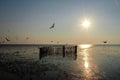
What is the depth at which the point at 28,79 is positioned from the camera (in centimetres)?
2069

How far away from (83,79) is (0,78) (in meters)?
9.40

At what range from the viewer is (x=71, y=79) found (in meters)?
22.1

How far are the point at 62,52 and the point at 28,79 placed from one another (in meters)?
42.7

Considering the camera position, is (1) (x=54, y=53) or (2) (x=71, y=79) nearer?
(2) (x=71, y=79)

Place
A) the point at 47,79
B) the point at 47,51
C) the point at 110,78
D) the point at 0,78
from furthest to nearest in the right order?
Answer: the point at 47,51, the point at 110,78, the point at 47,79, the point at 0,78

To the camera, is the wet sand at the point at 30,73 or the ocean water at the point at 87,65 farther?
the ocean water at the point at 87,65

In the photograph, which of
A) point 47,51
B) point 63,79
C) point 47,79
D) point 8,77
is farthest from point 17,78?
point 47,51

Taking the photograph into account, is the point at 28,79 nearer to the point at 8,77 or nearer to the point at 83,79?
the point at 8,77

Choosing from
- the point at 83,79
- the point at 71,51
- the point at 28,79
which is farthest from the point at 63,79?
the point at 71,51

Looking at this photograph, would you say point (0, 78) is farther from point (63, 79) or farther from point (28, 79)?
point (63, 79)

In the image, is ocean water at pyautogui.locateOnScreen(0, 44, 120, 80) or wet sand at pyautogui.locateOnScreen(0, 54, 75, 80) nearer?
wet sand at pyautogui.locateOnScreen(0, 54, 75, 80)

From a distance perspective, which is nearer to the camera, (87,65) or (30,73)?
(30,73)

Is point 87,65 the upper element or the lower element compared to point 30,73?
lower

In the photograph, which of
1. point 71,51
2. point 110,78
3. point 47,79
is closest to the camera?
point 47,79
